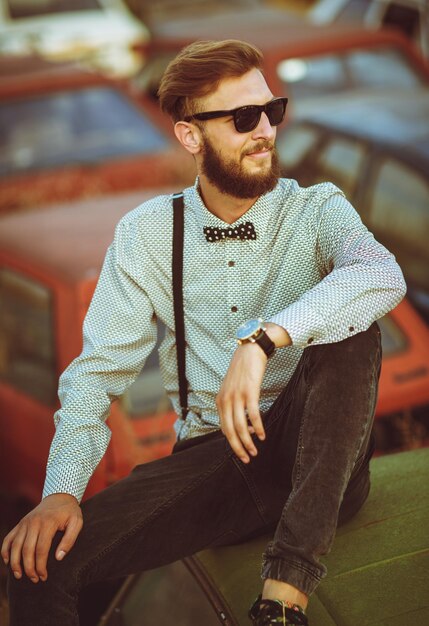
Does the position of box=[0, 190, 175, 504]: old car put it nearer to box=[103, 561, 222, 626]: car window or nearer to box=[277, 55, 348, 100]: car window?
box=[103, 561, 222, 626]: car window

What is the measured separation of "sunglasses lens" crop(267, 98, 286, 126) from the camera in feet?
9.62

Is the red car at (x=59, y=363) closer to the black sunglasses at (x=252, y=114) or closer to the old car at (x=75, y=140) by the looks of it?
the black sunglasses at (x=252, y=114)

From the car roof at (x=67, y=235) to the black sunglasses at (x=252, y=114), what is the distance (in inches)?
59.0

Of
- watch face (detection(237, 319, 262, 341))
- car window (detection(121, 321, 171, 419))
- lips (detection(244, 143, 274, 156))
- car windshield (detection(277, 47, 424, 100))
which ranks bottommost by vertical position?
car window (detection(121, 321, 171, 419))

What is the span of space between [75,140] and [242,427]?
18.1 ft

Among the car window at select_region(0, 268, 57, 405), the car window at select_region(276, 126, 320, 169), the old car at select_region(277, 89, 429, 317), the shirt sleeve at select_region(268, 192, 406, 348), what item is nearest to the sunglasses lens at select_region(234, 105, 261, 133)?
the shirt sleeve at select_region(268, 192, 406, 348)

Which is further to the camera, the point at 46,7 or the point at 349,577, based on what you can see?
the point at 46,7

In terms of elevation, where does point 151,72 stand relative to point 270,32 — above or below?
below

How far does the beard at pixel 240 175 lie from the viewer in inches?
116

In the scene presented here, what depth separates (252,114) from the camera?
115 inches

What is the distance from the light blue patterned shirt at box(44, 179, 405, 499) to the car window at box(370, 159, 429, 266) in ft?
8.15

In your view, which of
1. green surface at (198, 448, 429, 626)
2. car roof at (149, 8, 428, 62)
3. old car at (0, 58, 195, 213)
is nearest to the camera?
green surface at (198, 448, 429, 626)

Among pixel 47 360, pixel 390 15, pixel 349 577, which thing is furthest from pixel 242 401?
pixel 390 15

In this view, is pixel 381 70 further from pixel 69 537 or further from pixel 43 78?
pixel 69 537
